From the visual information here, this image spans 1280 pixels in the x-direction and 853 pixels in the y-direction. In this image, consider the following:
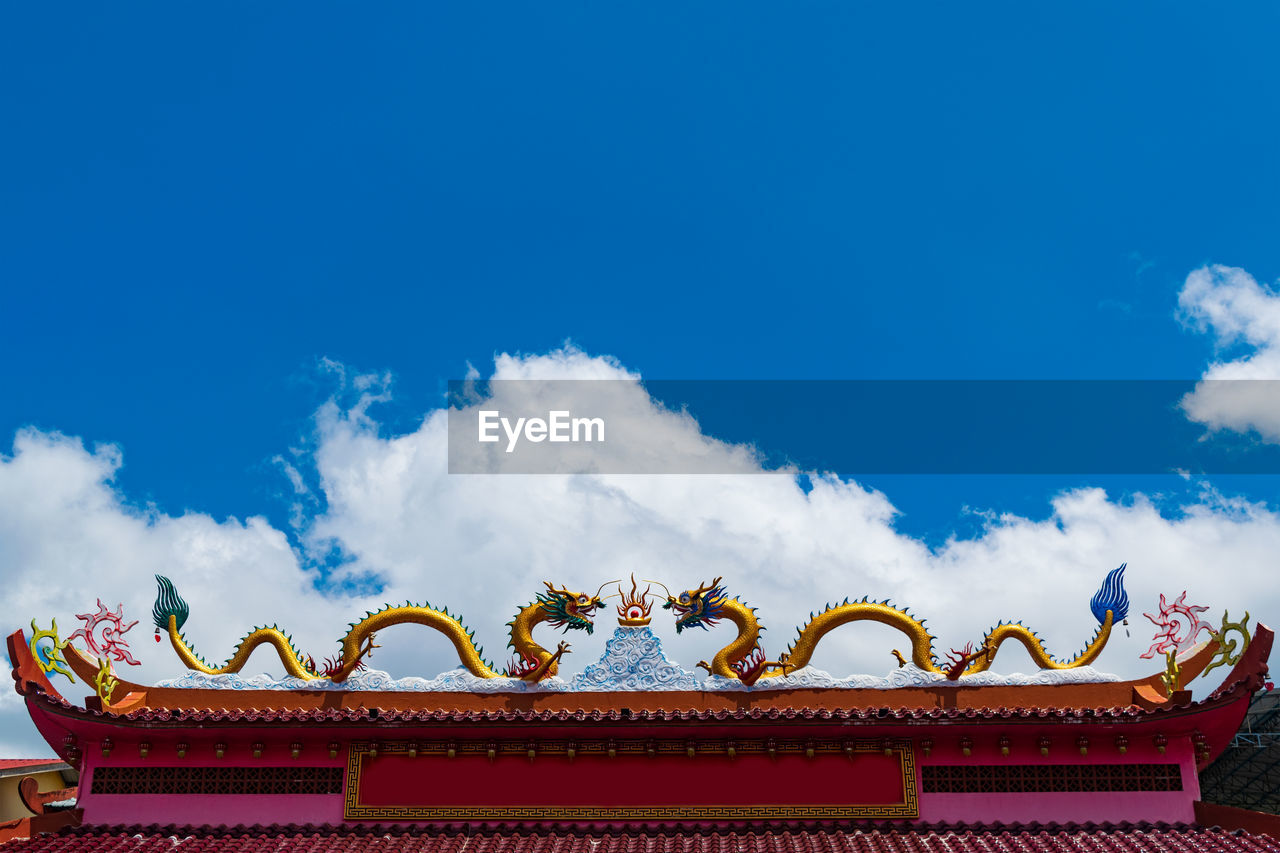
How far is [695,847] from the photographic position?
10297 mm

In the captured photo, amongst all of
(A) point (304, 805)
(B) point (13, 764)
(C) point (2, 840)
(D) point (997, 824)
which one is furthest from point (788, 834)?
(B) point (13, 764)

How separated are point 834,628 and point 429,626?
5443 millimetres

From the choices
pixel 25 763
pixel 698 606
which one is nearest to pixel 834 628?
pixel 698 606

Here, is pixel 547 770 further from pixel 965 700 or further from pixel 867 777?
pixel 965 700

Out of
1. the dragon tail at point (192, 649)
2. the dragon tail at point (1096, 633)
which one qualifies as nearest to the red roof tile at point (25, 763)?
the dragon tail at point (192, 649)

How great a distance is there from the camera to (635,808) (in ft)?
36.4

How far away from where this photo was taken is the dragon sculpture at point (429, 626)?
12234mm

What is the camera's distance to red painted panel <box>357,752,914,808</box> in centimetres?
1116

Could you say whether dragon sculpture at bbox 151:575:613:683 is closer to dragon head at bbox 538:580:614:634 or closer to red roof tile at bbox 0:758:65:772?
dragon head at bbox 538:580:614:634

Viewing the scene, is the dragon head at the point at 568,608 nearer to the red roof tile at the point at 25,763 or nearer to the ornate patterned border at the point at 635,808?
the ornate patterned border at the point at 635,808

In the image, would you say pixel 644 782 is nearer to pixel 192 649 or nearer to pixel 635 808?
pixel 635 808

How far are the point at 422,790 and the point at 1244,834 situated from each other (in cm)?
932

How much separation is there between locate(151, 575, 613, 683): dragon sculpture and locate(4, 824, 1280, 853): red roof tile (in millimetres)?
1971

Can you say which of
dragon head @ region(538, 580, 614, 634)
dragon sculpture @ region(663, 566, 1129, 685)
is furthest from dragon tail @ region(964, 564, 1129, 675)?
dragon head @ region(538, 580, 614, 634)
